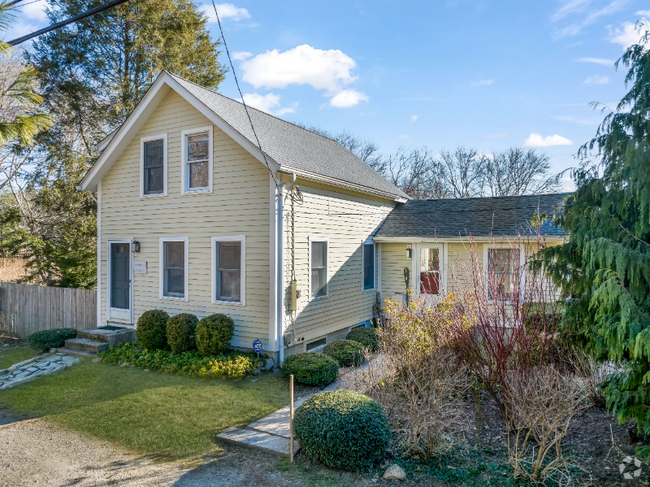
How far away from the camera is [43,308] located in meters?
12.4

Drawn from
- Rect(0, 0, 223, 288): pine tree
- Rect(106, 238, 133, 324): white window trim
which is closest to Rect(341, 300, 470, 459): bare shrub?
Rect(106, 238, 133, 324): white window trim

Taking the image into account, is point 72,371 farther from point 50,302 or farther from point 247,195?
point 247,195

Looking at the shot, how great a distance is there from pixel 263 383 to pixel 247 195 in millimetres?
4049

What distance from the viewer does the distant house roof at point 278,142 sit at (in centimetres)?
918

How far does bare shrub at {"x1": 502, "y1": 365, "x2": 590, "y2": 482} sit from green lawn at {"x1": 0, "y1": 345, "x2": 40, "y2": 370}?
34.9 ft

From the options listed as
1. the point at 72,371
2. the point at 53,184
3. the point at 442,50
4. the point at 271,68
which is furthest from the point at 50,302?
the point at 442,50

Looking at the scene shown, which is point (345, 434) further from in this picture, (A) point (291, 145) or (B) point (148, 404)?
(A) point (291, 145)

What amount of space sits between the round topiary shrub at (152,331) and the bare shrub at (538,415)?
7.59 m

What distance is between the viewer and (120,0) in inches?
213

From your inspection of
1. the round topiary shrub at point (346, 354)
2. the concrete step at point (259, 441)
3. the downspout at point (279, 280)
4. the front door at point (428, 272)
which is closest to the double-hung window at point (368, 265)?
the front door at point (428, 272)

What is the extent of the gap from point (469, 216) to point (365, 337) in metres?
5.48

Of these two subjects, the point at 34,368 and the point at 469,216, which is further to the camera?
the point at 469,216

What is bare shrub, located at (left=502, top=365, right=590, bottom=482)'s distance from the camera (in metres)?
4.29

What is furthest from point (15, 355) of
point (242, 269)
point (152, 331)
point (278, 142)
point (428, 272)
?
point (428, 272)
